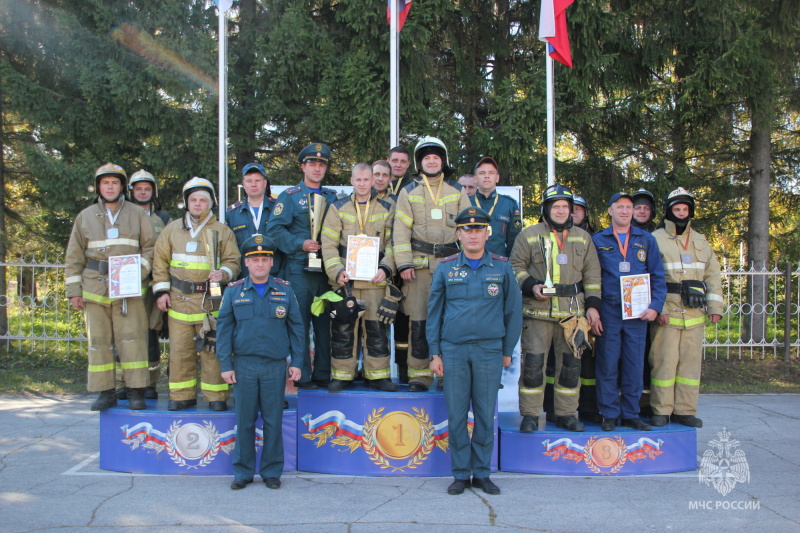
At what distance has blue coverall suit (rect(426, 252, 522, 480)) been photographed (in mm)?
5270

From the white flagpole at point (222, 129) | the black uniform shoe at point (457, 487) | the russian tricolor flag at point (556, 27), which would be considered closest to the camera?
the black uniform shoe at point (457, 487)

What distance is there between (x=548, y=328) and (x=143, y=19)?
916cm

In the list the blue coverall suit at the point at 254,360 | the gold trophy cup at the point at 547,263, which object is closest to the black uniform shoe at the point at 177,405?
the blue coverall suit at the point at 254,360

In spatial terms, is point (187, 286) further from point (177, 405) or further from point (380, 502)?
point (380, 502)

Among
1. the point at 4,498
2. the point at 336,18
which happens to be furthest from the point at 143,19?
the point at 4,498

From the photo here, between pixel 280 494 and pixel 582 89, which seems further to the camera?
pixel 582 89

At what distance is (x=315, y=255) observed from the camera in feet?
20.3

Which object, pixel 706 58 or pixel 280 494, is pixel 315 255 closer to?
pixel 280 494

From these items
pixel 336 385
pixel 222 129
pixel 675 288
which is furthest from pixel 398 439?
pixel 222 129

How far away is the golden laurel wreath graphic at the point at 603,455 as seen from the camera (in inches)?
229

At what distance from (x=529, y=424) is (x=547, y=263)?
1.52m

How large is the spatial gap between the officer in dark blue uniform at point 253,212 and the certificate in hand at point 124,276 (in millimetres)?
1012

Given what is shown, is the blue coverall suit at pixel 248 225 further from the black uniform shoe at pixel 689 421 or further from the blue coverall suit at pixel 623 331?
the black uniform shoe at pixel 689 421

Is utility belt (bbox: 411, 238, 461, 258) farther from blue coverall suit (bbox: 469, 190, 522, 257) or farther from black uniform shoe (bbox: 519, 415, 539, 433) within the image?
black uniform shoe (bbox: 519, 415, 539, 433)
